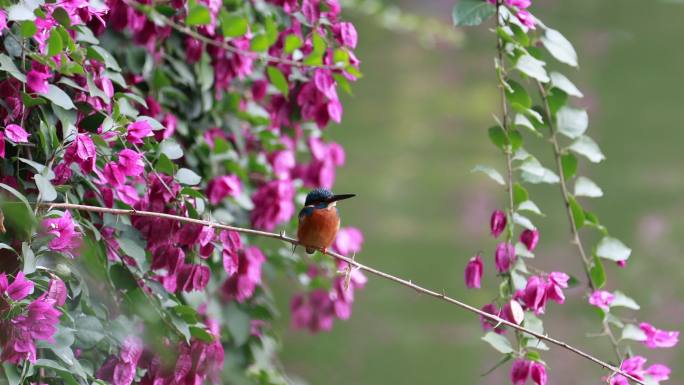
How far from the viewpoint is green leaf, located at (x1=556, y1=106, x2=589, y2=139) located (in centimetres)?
135

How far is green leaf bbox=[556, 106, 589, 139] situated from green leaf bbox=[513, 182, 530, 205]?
107mm

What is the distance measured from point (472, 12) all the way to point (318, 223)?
0.36 m

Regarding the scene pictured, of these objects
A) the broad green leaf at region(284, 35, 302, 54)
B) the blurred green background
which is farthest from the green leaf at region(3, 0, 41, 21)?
the blurred green background

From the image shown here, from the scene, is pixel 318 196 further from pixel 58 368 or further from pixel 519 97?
pixel 58 368

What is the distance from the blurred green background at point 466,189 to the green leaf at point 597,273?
65.3 inches

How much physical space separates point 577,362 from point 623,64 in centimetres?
102

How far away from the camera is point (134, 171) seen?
1063mm

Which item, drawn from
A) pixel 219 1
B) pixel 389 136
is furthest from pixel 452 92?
pixel 219 1

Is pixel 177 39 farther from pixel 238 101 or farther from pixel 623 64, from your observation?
pixel 623 64

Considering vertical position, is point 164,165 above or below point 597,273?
below

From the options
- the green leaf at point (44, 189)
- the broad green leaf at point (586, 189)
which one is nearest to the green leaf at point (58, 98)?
the green leaf at point (44, 189)

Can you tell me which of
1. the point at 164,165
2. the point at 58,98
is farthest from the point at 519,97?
the point at 58,98

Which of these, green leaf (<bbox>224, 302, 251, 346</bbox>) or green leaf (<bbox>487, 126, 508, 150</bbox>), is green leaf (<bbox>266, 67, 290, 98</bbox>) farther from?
green leaf (<bbox>224, 302, 251, 346</bbox>)

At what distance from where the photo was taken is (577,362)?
3139 millimetres
